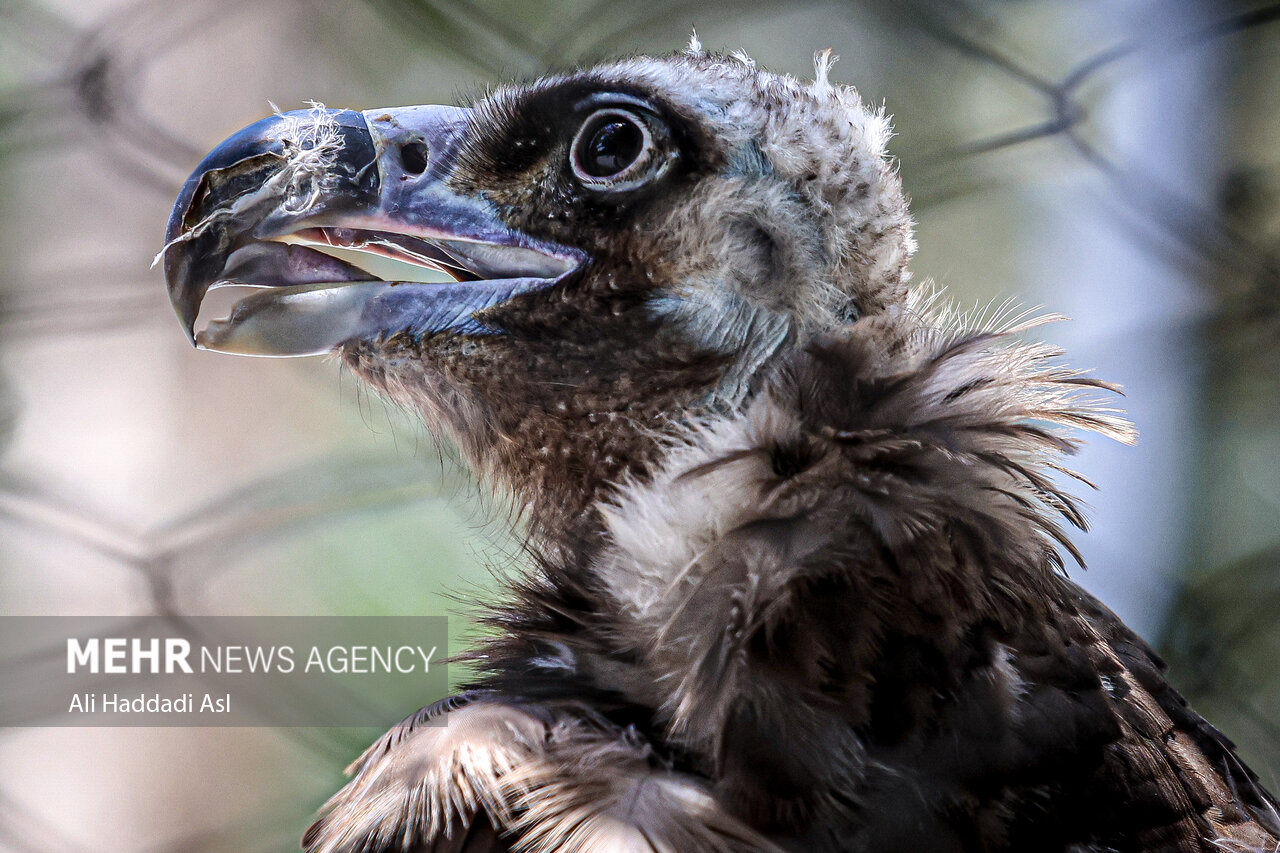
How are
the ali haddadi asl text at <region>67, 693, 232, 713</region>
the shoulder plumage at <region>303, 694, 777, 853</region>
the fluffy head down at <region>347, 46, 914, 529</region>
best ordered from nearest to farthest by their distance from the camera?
1. the shoulder plumage at <region>303, 694, 777, 853</region>
2. the fluffy head down at <region>347, 46, 914, 529</region>
3. the ali haddadi asl text at <region>67, 693, 232, 713</region>

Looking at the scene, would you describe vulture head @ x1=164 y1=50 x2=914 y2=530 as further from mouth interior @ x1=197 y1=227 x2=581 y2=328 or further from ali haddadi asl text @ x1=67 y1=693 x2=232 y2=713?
ali haddadi asl text @ x1=67 y1=693 x2=232 y2=713

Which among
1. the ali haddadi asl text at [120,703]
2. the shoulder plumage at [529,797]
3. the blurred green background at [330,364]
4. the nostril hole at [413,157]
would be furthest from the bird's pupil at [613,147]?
the ali haddadi asl text at [120,703]

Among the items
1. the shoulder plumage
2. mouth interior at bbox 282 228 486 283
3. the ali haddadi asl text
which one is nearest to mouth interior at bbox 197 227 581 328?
mouth interior at bbox 282 228 486 283


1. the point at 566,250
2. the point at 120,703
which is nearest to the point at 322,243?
the point at 566,250

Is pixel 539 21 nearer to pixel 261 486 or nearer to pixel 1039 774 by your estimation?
pixel 261 486

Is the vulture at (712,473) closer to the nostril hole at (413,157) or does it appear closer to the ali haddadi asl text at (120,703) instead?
the nostril hole at (413,157)

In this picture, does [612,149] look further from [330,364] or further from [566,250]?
[330,364]

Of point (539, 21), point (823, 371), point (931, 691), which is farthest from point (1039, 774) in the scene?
point (539, 21)
